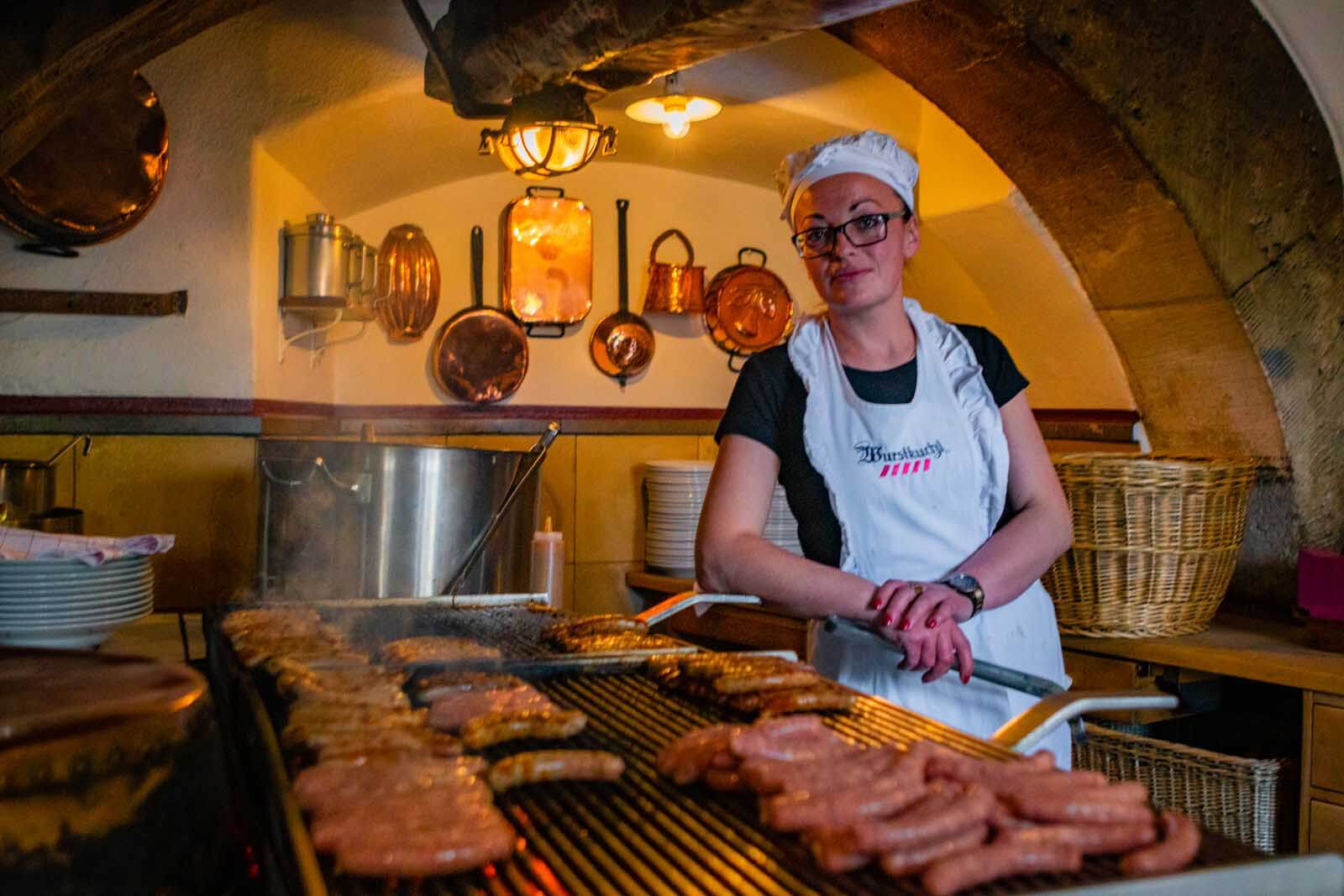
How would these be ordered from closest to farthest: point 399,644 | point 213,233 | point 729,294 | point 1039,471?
point 399,644 → point 1039,471 → point 213,233 → point 729,294

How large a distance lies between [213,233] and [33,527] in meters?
1.74

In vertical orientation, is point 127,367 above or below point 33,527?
above

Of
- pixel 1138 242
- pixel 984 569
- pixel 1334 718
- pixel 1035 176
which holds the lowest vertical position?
pixel 1334 718

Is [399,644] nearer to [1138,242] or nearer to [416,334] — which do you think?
[1138,242]

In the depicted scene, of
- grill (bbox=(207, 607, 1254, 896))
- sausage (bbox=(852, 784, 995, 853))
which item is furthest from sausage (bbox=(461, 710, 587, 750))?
sausage (bbox=(852, 784, 995, 853))

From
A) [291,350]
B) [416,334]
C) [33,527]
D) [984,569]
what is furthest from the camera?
[416,334]

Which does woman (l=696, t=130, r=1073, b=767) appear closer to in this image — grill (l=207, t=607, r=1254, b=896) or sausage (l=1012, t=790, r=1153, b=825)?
grill (l=207, t=607, r=1254, b=896)

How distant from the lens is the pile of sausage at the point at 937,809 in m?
1.18

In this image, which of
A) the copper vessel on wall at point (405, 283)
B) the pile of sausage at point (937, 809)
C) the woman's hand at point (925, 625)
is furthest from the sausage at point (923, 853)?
the copper vessel on wall at point (405, 283)

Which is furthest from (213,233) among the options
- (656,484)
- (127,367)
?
(656,484)

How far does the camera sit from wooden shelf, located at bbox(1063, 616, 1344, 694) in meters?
3.08

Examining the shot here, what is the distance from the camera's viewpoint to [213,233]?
14.3 feet

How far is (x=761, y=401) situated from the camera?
2633 millimetres

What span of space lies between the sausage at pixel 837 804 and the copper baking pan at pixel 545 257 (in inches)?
186
